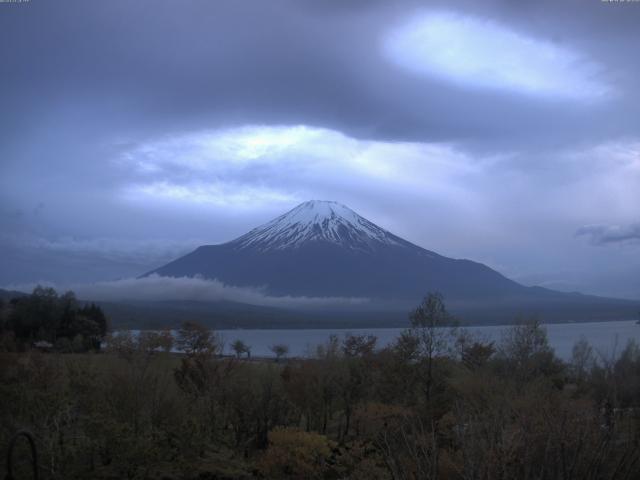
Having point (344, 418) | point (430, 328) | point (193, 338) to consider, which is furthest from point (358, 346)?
point (193, 338)

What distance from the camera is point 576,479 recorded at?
7133mm

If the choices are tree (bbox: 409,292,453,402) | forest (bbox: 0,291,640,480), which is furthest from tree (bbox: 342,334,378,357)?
tree (bbox: 409,292,453,402)

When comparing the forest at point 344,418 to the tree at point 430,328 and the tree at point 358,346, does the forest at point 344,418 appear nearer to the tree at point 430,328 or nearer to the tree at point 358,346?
the tree at point 430,328

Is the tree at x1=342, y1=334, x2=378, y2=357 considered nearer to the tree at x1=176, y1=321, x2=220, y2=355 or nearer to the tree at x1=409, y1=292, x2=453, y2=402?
the tree at x1=409, y1=292, x2=453, y2=402

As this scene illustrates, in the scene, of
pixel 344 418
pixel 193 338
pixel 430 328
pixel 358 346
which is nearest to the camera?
pixel 430 328

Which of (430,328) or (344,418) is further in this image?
(344,418)

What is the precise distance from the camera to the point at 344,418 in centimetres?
3188

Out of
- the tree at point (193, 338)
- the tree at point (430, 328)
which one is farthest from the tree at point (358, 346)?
Answer: the tree at point (193, 338)

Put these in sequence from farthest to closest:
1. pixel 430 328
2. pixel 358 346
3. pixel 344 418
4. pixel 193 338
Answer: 1. pixel 193 338
2. pixel 358 346
3. pixel 344 418
4. pixel 430 328

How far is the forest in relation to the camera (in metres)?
7.70

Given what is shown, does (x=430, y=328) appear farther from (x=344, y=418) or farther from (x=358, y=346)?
(x=358, y=346)

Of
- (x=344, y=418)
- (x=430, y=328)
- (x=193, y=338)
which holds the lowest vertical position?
(x=344, y=418)

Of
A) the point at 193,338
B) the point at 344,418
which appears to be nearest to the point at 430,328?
the point at 344,418

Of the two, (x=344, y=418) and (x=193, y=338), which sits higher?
(x=193, y=338)
